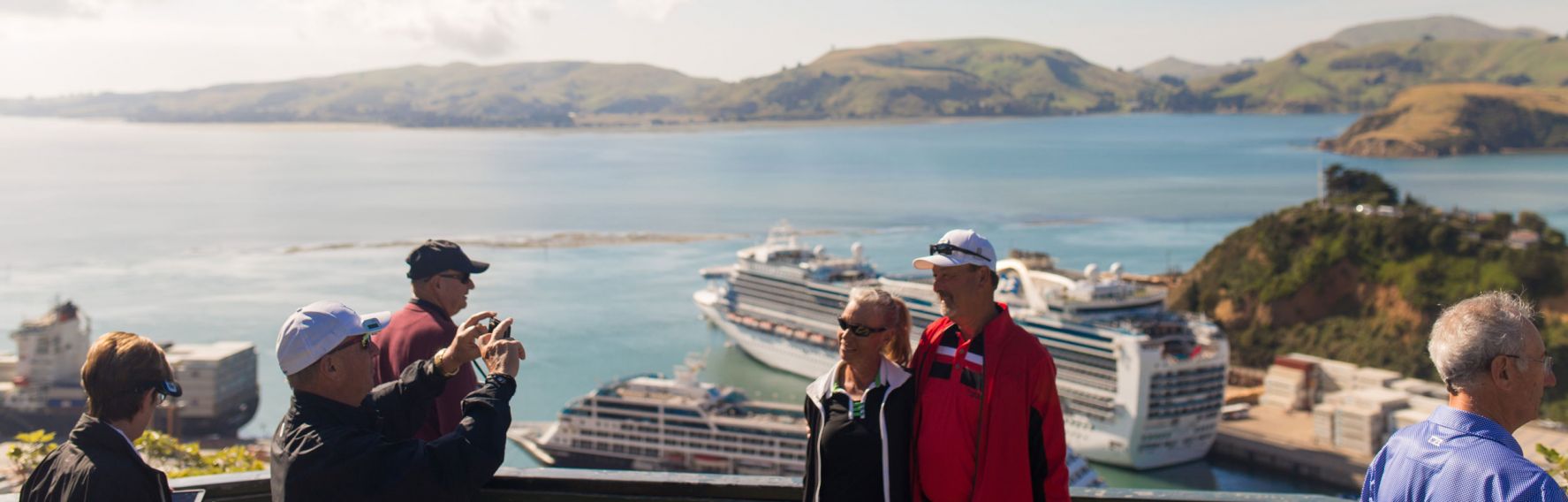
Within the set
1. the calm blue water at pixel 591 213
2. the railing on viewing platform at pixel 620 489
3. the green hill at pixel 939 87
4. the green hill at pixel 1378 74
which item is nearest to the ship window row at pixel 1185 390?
the calm blue water at pixel 591 213

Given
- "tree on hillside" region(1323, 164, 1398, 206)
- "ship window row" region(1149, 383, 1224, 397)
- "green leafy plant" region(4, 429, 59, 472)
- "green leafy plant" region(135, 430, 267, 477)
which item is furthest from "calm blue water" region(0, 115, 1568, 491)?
"green leafy plant" region(4, 429, 59, 472)

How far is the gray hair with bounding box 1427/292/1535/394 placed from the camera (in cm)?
150

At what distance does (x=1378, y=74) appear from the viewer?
13038cm

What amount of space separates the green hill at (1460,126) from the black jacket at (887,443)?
279 ft

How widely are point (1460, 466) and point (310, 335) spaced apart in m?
1.52

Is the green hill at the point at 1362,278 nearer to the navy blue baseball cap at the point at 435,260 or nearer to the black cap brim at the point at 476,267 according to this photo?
the black cap brim at the point at 476,267

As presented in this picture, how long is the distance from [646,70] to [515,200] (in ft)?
407

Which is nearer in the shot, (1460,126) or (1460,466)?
(1460,466)

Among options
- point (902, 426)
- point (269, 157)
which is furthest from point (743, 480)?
point (269, 157)

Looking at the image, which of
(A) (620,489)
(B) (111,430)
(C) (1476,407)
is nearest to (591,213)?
(A) (620,489)

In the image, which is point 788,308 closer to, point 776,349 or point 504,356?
point 776,349

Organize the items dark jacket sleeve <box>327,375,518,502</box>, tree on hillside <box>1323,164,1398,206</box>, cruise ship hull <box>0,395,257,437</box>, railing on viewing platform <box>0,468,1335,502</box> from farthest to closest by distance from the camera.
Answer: tree on hillside <box>1323,164,1398,206</box> → cruise ship hull <box>0,395,257,437</box> → railing on viewing platform <box>0,468,1335,502</box> → dark jacket sleeve <box>327,375,518,502</box>

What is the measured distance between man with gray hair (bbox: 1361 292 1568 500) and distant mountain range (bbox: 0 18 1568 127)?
13329 cm

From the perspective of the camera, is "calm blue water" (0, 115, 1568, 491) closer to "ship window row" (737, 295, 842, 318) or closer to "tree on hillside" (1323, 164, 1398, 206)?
"ship window row" (737, 295, 842, 318)
